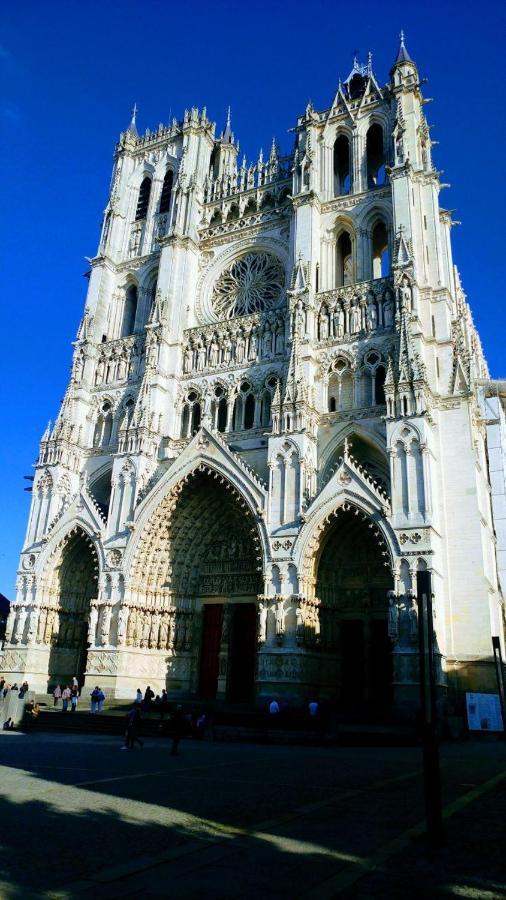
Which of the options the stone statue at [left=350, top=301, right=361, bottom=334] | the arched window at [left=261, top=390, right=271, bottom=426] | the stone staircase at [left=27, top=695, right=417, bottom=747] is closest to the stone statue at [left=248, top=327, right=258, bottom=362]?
the arched window at [left=261, top=390, right=271, bottom=426]

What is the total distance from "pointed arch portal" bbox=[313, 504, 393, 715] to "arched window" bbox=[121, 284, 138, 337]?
19490 millimetres

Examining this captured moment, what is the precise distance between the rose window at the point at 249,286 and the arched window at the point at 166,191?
7481 mm

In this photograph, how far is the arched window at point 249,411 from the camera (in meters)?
31.9

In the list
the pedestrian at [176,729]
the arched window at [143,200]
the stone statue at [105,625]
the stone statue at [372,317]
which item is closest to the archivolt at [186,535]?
the stone statue at [105,625]

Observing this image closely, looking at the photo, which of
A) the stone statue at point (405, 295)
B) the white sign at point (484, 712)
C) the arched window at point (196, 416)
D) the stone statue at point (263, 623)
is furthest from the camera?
the arched window at point (196, 416)

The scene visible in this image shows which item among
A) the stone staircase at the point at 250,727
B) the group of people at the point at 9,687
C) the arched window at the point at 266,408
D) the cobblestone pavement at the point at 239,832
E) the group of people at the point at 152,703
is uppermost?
the arched window at the point at 266,408

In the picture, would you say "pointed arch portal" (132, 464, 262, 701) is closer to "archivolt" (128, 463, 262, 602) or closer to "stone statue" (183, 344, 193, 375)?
"archivolt" (128, 463, 262, 602)

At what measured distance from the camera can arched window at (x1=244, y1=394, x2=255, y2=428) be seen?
105 feet

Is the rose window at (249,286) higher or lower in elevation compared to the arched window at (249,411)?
higher

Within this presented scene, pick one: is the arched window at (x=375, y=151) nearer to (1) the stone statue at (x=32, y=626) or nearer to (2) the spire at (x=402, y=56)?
(2) the spire at (x=402, y=56)

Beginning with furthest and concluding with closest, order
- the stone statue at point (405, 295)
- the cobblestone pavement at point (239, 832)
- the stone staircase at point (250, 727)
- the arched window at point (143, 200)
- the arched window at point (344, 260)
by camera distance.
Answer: the arched window at point (143, 200)
the arched window at point (344, 260)
the stone statue at point (405, 295)
the stone staircase at point (250, 727)
the cobblestone pavement at point (239, 832)

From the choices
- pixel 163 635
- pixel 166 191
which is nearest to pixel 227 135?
pixel 166 191

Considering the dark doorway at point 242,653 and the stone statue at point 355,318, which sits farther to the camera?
the stone statue at point 355,318

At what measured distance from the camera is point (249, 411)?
32219mm
